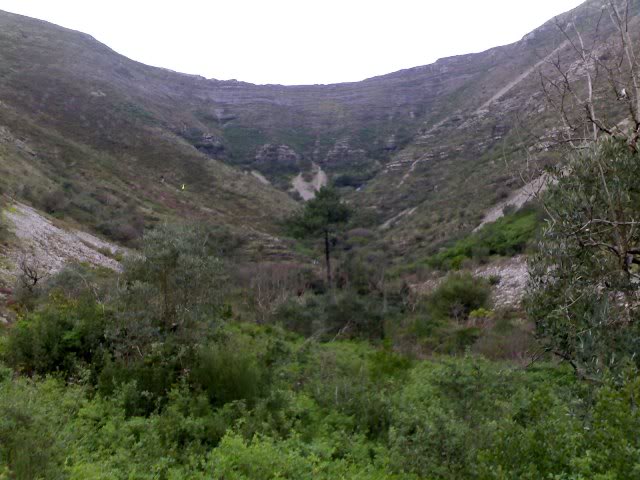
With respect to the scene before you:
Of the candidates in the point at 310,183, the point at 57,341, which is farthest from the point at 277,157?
the point at 57,341

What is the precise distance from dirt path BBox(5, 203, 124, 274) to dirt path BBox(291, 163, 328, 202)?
45973 mm

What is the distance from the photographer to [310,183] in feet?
235

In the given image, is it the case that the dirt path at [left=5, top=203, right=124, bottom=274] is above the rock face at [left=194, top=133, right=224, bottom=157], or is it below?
below

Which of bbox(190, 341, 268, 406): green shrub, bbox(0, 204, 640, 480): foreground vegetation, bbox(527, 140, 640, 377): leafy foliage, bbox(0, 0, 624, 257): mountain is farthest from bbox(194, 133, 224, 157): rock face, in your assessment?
bbox(527, 140, 640, 377): leafy foliage

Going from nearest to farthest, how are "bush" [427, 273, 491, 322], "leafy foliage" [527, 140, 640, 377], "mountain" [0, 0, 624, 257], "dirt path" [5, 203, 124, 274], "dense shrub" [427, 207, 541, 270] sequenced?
"leafy foliage" [527, 140, 640, 377], "dirt path" [5, 203, 124, 274], "bush" [427, 273, 491, 322], "dense shrub" [427, 207, 541, 270], "mountain" [0, 0, 624, 257]

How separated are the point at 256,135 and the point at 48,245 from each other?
67165mm

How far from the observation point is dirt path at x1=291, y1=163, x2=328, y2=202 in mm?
68356

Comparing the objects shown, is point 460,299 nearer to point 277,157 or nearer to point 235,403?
point 235,403

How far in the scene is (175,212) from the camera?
3878 cm

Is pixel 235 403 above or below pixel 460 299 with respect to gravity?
→ above

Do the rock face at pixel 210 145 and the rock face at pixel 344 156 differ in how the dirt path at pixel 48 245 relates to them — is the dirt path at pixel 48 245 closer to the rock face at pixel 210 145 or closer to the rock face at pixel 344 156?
the rock face at pixel 210 145

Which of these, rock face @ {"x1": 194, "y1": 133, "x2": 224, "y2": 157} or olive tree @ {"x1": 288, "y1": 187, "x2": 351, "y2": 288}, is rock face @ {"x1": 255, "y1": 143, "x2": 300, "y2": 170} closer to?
rock face @ {"x1": 194, "y1": 133, "x2": 224, "y2": 157}

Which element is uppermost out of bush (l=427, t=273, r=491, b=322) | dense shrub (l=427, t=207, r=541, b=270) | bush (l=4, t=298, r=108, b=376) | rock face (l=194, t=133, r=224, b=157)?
rock face (l=194, t=133, r=224, b=157)

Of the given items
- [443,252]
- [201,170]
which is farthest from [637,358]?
[201,170]
